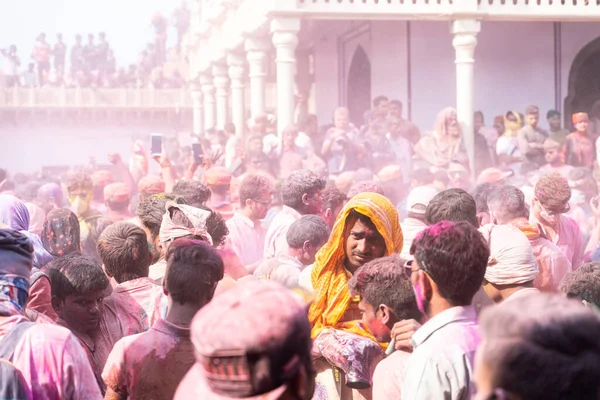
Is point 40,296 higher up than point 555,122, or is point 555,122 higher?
point 555,122

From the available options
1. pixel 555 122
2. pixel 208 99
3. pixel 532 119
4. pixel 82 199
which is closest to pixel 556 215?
pixel 82 199

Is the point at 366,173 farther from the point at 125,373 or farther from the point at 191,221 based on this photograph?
the point at 125,373

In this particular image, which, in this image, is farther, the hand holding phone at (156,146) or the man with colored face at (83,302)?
the hand holding phone at (156,146)

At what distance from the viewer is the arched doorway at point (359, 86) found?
2056 centimetres

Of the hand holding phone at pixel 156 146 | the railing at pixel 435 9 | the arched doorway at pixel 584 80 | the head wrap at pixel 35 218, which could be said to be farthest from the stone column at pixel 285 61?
the head wrap at pixel 35 218

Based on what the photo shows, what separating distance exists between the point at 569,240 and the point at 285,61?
852 centimetres

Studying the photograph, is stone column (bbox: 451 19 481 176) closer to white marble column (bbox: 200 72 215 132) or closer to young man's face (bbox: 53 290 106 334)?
young man's face (bbox: 53 290 106 334)

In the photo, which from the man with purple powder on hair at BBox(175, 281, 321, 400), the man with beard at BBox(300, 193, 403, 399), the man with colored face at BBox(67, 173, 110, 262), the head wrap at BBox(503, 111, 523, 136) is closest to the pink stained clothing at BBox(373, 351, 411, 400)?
the man with beard at BBox(300, 193, 403, 399)

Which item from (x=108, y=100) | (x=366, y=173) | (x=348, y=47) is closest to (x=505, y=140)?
(x=366, y=173)

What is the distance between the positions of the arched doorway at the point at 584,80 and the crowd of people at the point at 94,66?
24.8 metres

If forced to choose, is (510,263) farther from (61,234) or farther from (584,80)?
(584,80)

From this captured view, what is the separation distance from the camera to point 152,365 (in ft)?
10.7

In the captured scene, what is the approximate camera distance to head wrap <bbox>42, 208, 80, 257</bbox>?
19.6 feet

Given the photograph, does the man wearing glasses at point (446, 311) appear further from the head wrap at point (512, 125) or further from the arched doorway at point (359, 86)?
the arched doorway at point (359, 86)
